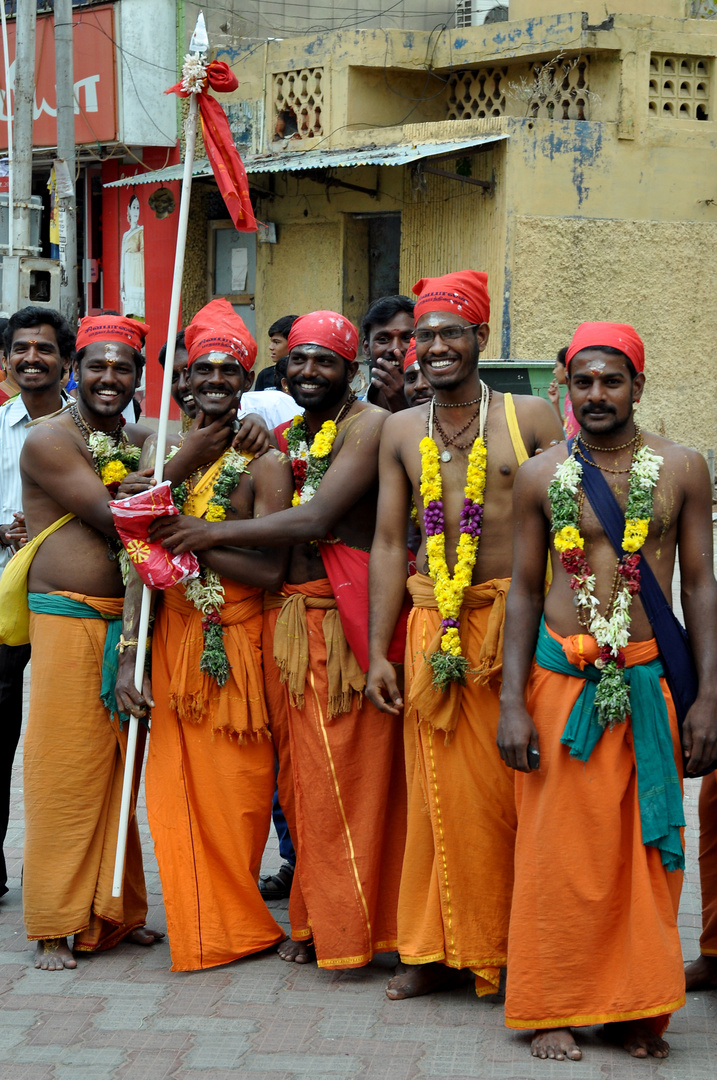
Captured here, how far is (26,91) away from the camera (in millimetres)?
12664

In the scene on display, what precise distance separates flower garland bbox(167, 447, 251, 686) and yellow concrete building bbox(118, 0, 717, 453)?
9617 mm

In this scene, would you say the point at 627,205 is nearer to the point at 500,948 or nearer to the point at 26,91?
the point at 26,91

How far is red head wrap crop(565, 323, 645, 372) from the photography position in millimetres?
3730

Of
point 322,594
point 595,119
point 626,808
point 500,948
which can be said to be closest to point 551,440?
point 322,594

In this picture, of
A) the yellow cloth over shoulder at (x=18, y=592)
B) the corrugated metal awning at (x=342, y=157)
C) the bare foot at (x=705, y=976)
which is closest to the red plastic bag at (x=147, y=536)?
the yellow cloth over shoulder at (x=18, y=592)

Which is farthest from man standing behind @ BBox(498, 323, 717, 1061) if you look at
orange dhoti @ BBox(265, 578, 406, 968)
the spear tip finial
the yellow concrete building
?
the yellow concrete building

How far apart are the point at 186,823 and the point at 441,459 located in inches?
62.4

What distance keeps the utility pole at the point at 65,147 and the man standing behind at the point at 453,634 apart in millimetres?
9702

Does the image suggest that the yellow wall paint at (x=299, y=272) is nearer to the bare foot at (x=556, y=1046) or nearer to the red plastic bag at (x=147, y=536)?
the red plastic bag at (x=147, y=536)

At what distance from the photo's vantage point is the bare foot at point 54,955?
437cm

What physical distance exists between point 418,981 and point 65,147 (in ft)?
37.1

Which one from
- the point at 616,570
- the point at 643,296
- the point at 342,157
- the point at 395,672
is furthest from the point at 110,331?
the point at 643,296

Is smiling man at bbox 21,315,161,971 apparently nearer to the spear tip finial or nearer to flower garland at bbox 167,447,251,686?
flower garland at bbox 167,447,251,686

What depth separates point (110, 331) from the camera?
4.52m
